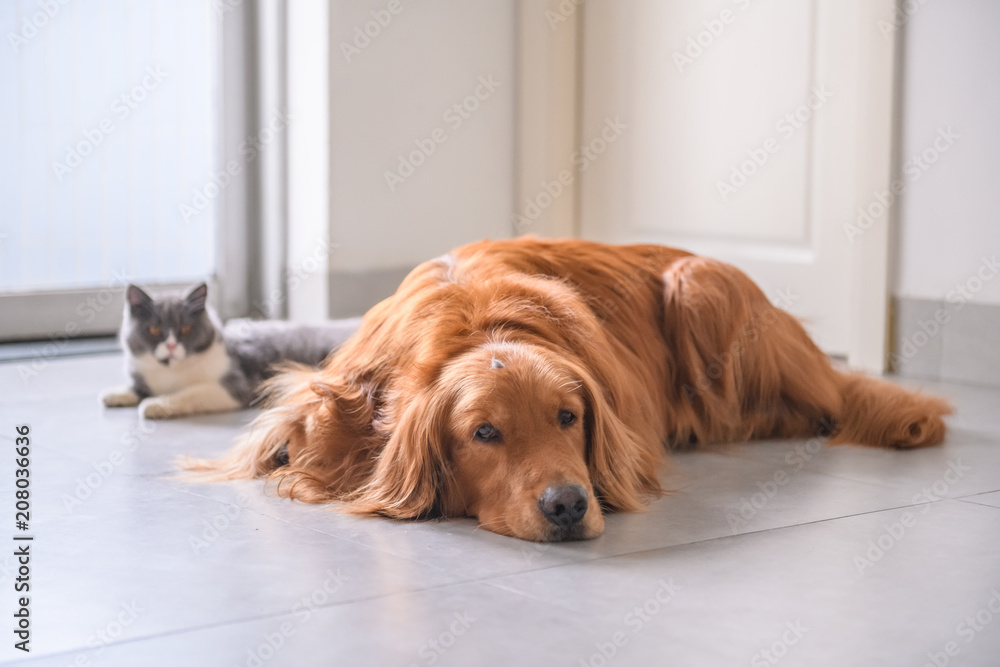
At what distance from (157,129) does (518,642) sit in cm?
363

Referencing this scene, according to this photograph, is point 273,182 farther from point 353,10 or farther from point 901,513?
point 901,513

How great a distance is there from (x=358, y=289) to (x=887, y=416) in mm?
2364

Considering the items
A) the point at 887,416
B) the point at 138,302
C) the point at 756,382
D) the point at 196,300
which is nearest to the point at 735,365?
the point at 756,382

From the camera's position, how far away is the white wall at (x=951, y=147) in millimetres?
3533

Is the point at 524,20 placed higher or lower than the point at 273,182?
higher

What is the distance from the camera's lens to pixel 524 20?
4910 mm

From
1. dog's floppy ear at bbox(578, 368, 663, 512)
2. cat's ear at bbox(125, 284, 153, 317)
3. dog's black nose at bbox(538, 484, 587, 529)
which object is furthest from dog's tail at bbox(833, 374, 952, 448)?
cat's ear at bbox(125, 284, 153, 317)

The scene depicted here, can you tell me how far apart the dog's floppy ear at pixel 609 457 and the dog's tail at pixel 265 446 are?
2.08 ft

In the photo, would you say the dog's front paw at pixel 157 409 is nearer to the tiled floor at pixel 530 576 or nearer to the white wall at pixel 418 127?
the tiled floor at pixel 530 576

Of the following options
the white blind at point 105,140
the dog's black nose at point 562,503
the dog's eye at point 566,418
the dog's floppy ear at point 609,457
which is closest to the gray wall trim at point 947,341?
the dog's floppy ear at point 609,457

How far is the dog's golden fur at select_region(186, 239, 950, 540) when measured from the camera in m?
2.18

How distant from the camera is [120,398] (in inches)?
132

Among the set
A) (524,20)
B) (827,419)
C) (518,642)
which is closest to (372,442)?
(518,642)

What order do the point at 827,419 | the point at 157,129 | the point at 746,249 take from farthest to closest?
the point at 157,129 < the point at 746,249 < the point at 827,419
